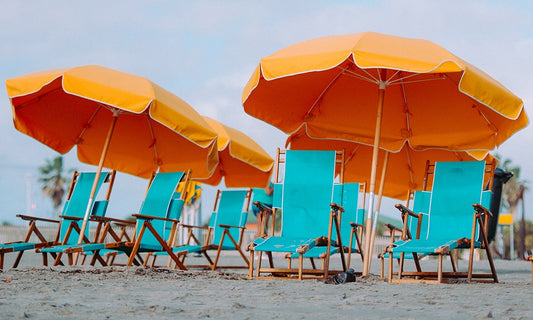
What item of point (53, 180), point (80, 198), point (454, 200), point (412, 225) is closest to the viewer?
point (454, 200)

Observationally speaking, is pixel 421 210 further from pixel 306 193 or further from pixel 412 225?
pixel 306 193

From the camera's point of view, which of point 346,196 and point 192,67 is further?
point 192,67

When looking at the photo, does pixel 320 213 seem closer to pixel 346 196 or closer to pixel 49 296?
pixel 346 196

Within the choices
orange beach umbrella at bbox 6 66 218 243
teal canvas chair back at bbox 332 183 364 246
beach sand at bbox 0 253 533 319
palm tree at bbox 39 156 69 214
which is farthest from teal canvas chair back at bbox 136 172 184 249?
palm tree at bbox 39 156 69 214

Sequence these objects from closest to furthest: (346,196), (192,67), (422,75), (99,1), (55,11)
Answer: (422,75) < (346,196) < (99,1) < (192,67) < (55,11)

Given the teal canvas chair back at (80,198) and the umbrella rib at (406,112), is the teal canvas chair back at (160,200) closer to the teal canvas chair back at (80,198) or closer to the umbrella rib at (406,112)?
the teal canvas chair back at (80,198)

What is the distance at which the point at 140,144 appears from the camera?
842cm

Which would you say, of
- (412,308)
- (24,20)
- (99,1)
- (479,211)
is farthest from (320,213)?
(24,20)

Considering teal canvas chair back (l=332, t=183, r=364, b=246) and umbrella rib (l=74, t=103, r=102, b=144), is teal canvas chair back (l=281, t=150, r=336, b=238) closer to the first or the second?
teal canvas chair back (l=332, t=183, r=364, b=246)

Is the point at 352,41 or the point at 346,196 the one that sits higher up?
the point at 352,41

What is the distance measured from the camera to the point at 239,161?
9.95 metres

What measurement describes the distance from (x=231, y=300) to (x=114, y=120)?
173 inches

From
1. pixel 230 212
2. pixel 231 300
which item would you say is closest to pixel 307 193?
pixel 231 300

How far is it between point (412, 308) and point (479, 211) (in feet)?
7.96
